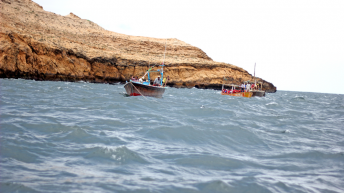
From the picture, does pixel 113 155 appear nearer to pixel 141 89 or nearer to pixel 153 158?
pixel 153 158

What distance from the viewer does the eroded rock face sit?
35.9 m

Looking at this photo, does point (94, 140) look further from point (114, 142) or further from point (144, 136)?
point (144, 136)

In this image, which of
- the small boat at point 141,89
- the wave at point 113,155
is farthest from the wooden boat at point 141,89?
the wave at point 113,155

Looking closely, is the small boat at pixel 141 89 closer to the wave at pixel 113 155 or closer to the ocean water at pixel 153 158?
the ocean water at pixel 153 158

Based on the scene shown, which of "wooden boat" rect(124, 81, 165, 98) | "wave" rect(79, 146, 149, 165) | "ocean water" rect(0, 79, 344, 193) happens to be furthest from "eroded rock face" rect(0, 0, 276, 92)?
"wave" rect(79, 146, 149, 165)

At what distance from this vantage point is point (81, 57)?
46.6 metres

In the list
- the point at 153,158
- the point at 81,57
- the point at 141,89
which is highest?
the point at 81,57

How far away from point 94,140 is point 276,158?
4490mm

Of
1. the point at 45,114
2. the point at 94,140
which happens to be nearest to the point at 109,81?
the point at 45,114

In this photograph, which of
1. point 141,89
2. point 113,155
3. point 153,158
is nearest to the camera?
point 113,155

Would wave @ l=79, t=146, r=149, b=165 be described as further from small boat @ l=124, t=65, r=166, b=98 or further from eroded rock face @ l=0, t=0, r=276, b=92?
eroded rock face @ l=0, t=0, r=276, b=92

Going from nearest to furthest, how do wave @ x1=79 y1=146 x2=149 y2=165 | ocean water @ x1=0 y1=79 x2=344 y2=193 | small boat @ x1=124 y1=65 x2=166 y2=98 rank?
ocean water @ x1=0 y1=79 x2=344 y2=193 < wave @ x1=79 y1=146 x2=149 y2=165 < small boat @ x1=124 y1=65 x2=166 y2=98

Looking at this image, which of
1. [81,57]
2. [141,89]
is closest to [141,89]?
[141,89]

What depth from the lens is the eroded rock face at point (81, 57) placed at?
118 feet
